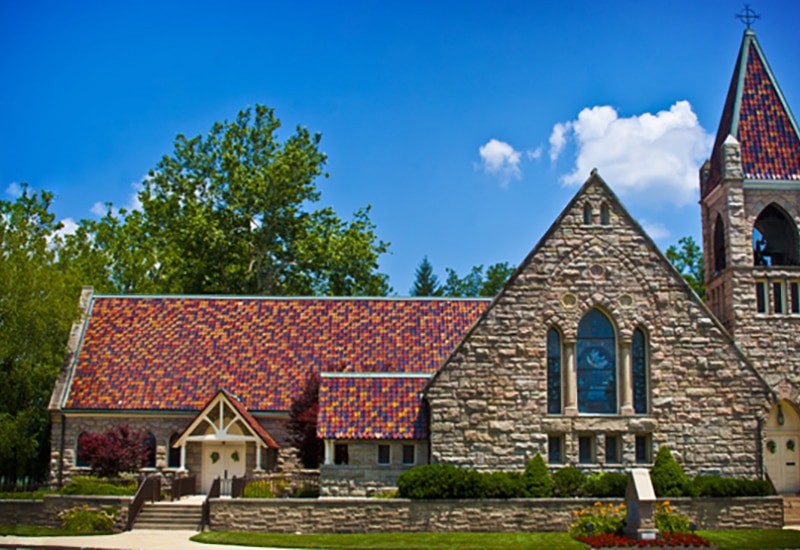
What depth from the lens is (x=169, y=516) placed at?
93.7 ft

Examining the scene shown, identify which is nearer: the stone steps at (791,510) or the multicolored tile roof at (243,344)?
the stone steps at (791,510)

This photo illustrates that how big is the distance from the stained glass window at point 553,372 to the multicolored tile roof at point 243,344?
7.19 m

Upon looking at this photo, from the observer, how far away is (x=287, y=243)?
56.6 metres

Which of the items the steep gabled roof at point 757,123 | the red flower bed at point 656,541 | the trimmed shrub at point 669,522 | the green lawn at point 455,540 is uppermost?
the steep gabled roof at point 757,123

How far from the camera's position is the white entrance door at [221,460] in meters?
33.8

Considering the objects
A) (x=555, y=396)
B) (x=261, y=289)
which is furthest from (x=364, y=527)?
(x=261, y=289)

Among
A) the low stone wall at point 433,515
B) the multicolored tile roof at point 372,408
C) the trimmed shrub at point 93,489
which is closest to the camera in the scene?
the low stone wall at point 433,515

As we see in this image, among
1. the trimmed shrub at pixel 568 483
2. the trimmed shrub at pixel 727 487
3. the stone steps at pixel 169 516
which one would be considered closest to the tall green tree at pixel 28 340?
the stone steps at pixel 169 516

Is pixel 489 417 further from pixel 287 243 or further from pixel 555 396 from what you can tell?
pixel 287 243

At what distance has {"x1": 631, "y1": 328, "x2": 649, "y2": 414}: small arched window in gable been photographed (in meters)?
30.1

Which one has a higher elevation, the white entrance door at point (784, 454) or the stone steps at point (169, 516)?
the white entrance door at point (784, 454)

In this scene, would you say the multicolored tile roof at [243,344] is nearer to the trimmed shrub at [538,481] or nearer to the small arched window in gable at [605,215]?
the trimmed shrub at [538,481]

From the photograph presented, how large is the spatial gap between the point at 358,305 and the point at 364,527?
1455 cm

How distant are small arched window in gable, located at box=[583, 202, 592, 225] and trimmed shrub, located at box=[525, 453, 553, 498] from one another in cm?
809
